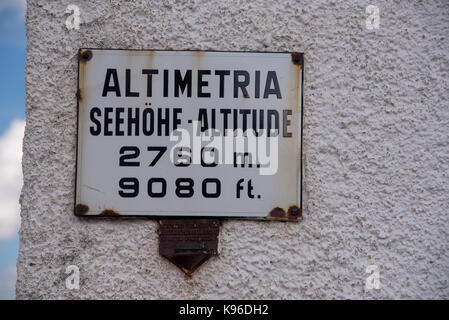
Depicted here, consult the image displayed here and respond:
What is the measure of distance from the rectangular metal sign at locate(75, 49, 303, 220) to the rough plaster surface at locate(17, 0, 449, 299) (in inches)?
1.6

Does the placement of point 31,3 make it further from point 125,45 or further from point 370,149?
Result: point 370,149

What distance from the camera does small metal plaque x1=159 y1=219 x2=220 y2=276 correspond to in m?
1.28

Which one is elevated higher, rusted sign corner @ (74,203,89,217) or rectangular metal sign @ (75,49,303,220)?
rectangular metal sign @ (75,49,303,220)

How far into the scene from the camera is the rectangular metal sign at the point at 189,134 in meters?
1.29

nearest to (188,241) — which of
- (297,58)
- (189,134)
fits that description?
(189,134)

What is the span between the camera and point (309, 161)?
4.30 feet

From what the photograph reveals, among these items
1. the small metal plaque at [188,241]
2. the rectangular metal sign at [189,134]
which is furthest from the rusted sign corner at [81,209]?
the small metal plaque at [188,241]

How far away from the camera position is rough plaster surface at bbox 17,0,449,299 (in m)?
1.28

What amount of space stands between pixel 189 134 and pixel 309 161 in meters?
0.37

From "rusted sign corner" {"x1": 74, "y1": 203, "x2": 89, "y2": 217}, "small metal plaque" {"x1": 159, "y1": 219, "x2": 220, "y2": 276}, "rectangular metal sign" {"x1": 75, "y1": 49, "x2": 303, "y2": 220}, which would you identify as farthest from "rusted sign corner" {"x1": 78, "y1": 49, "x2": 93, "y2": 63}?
"small metal plaque" {"x1": 159, "y1": 219, "x2": 220, "y2": 276}

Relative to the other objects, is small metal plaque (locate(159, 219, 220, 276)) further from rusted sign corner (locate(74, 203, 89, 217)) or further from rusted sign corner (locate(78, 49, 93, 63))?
rusted sign corner (locate(78, 49, 93, 63))

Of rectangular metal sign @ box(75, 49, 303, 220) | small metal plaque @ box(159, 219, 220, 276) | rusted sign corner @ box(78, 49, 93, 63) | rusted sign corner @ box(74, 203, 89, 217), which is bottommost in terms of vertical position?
small metal plaque @ box(159, 219, 220, 276)

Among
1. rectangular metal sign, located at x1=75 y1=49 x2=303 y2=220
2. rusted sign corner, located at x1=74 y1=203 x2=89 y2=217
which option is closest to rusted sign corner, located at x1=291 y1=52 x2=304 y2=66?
rectangular metal sign, located at x1=75 y1=49 x2=303 y2=220

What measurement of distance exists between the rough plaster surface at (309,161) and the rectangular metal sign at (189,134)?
0.04m
